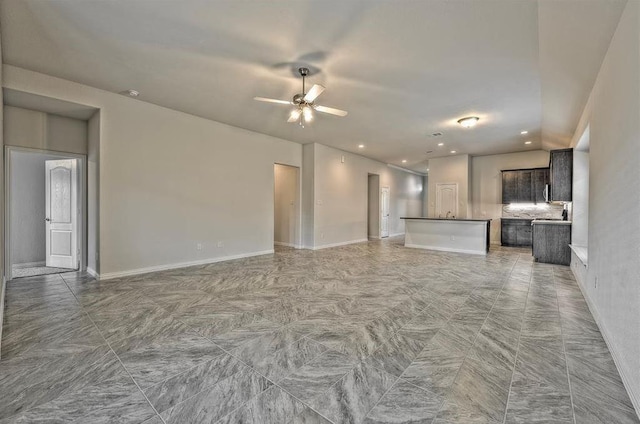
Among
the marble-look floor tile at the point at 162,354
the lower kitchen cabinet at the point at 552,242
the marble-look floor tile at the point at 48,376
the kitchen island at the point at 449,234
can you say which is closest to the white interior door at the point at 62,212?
the marble-look floor tile at the point at 48,376

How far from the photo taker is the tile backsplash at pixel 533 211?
8.21 m

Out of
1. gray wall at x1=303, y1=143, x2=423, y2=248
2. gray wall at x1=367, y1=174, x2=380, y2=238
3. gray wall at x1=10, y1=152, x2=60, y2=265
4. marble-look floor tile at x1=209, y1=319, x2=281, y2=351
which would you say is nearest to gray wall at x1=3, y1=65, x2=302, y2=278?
gray wall at x1=303, y1=143, x2=423, y2=248

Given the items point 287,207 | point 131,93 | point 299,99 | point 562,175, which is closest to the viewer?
point 299,99

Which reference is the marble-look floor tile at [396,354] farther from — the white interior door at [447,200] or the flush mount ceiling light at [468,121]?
the white interior door at [447,200]

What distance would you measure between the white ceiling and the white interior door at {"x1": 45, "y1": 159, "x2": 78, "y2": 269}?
2.04 metres

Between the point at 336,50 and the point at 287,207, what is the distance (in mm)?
5577

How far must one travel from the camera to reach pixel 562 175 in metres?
5.28

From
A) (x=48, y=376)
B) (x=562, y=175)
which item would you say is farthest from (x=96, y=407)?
(x=562, y=175)

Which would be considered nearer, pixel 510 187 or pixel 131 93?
pixel 131 93

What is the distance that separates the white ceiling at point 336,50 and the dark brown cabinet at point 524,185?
3412 millimetres

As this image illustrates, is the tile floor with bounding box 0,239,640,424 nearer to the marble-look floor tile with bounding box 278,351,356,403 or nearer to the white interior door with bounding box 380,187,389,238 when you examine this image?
the marble-look floor tile with bounding box 278,351,356,403

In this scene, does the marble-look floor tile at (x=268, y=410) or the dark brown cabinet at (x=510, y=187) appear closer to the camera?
the marble-look floor tile at (x=268, y=410)

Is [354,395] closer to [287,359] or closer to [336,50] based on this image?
[287,359]

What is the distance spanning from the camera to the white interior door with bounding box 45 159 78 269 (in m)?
5.09
